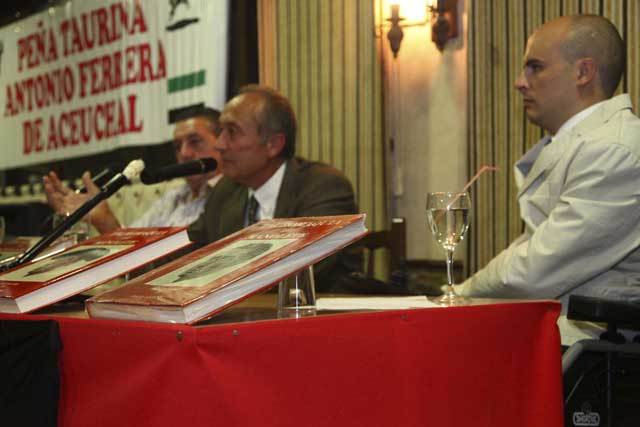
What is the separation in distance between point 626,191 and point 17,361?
1291mm

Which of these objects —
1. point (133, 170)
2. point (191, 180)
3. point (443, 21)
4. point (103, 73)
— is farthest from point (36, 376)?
point (103, 73)

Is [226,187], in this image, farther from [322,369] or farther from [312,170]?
[322,369]

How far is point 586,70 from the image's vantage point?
2080mm

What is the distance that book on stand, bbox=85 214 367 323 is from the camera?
0.80m

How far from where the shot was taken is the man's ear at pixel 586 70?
6.81 feet

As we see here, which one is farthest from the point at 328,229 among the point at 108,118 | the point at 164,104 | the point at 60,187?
the point at 108,118

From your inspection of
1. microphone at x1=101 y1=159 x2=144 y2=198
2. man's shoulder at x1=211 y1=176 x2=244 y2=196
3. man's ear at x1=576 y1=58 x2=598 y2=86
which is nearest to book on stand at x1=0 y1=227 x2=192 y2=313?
microphone at x1=101 y1=159 x2=144 y2=198

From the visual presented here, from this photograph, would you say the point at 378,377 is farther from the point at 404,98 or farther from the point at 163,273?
the point at 404,98

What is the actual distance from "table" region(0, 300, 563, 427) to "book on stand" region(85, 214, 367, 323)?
2 cm

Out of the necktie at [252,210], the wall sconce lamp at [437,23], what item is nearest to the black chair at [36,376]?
the necktie at [252,210]

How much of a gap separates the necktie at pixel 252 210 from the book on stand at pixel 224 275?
1.67m

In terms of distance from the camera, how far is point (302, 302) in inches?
37.6

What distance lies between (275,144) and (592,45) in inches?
43.6

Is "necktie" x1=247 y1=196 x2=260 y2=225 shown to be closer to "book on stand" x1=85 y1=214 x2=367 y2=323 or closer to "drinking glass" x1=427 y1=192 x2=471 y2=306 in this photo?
"drinking glass" x1=427 y1=192 x2=471 y2=306
